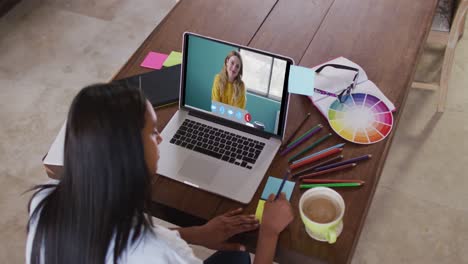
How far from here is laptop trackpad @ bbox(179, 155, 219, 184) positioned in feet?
4.28

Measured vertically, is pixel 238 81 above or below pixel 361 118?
above

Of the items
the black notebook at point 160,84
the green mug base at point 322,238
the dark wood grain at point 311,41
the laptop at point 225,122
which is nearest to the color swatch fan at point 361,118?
the dark wood grain at point 311,41

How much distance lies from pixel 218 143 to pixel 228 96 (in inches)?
5.2

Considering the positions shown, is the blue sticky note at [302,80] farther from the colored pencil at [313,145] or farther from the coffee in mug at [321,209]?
the coffee in mug at [321,209]

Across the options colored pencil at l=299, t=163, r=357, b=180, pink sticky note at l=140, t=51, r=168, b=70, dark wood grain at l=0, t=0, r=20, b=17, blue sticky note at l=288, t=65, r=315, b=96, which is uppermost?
blue sticky note at l=288, t=65, r=315, b=96

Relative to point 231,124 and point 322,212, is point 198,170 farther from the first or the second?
point 322,212

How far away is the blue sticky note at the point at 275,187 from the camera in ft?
4.16

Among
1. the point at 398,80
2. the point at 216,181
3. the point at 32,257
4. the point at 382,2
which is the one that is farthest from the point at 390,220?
the point at 32,257

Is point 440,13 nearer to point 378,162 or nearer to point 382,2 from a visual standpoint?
point 382,2

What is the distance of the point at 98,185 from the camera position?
0.91 m

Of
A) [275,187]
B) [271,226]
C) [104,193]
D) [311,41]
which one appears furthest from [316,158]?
[104,193]

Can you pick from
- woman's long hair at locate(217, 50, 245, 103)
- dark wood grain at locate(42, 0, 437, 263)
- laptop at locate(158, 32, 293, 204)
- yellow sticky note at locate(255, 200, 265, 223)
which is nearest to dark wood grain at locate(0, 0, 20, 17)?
dark wood grain at locate(42, 0, 437, 263)

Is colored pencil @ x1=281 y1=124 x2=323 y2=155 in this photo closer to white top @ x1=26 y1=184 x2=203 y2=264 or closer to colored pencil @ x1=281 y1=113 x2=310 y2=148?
colored pencil @ x1=281 y1=113 x2=310 y2=148

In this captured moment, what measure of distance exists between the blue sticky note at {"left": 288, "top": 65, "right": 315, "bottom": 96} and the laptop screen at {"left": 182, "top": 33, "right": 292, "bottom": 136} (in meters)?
0.11
